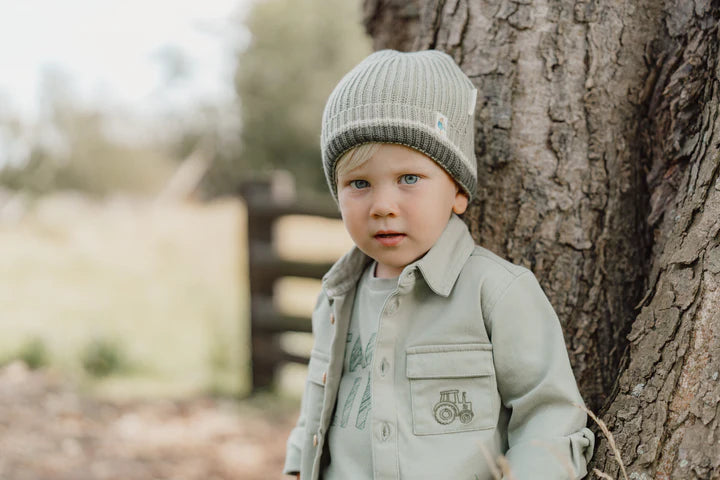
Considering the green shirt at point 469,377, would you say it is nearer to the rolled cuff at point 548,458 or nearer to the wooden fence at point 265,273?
the rolled cuff at point 548,458

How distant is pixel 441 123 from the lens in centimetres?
157

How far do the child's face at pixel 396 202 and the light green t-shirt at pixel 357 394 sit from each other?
156 millimetres

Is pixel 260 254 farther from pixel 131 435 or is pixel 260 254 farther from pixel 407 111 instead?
pixel 407 111

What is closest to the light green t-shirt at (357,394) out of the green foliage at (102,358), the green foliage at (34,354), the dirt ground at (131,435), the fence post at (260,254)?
the dirt ground at (131,435)

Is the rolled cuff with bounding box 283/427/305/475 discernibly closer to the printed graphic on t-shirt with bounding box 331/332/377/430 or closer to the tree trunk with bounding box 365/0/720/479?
the printed graphic on t-shirt with bounding box 331/332/377/430

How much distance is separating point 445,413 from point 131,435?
3.23m

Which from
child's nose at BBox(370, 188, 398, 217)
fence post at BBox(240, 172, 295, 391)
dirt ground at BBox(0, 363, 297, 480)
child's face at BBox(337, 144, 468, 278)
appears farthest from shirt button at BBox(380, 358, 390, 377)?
fence post at BBox(240, 172, 295, 391)

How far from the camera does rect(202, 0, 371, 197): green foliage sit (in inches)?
615

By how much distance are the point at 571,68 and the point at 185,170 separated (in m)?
15.9

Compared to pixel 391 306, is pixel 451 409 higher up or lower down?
lower down

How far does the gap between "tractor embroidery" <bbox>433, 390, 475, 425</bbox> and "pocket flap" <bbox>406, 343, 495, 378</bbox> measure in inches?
1.8

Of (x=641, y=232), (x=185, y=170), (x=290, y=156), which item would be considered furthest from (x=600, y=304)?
(x=185, y=170)

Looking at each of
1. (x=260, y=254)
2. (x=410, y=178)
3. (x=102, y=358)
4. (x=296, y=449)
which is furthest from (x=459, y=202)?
(x=102, y=358)

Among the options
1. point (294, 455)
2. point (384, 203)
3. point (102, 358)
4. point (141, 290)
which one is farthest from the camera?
point (141, 290)
